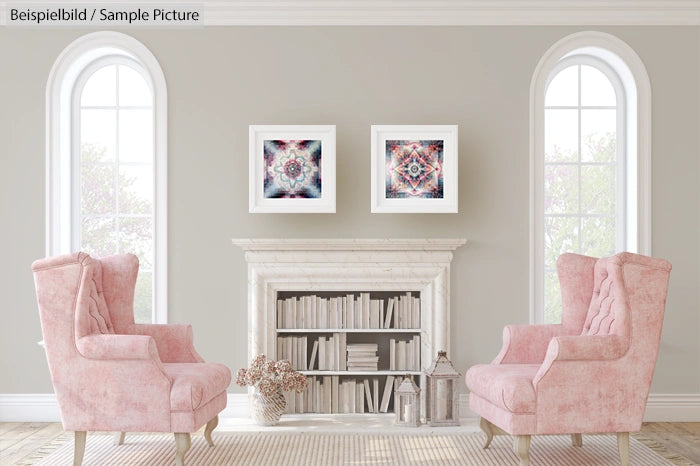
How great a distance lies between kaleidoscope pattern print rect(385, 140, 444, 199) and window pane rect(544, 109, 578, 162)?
103cm

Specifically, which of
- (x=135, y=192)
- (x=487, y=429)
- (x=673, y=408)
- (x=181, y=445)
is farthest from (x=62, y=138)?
(x=673, y=408)

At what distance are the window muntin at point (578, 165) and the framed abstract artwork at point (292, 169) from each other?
1.71 metres

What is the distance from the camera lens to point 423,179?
5.10 metres

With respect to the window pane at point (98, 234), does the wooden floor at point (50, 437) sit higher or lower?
lower

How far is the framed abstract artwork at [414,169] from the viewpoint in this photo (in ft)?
16.7

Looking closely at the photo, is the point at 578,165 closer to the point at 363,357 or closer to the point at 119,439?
the point at 363,357

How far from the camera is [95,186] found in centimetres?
563

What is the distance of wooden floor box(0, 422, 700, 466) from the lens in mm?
4410

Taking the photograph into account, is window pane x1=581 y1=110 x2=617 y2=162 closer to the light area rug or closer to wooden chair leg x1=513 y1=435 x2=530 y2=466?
the light area rug

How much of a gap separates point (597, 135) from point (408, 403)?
2.46 m

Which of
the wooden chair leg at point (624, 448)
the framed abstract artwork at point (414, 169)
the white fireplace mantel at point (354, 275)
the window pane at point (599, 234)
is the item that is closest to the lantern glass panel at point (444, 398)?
the white fireplace mantel at point (354, 275)

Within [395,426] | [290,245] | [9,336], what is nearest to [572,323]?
[395,426]

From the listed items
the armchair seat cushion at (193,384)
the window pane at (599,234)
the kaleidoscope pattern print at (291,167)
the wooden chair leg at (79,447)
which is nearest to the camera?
the armchair seat cushion at (193,384)

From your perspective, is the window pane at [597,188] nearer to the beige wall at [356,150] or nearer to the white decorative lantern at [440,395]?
the beige wall at [356,150]
